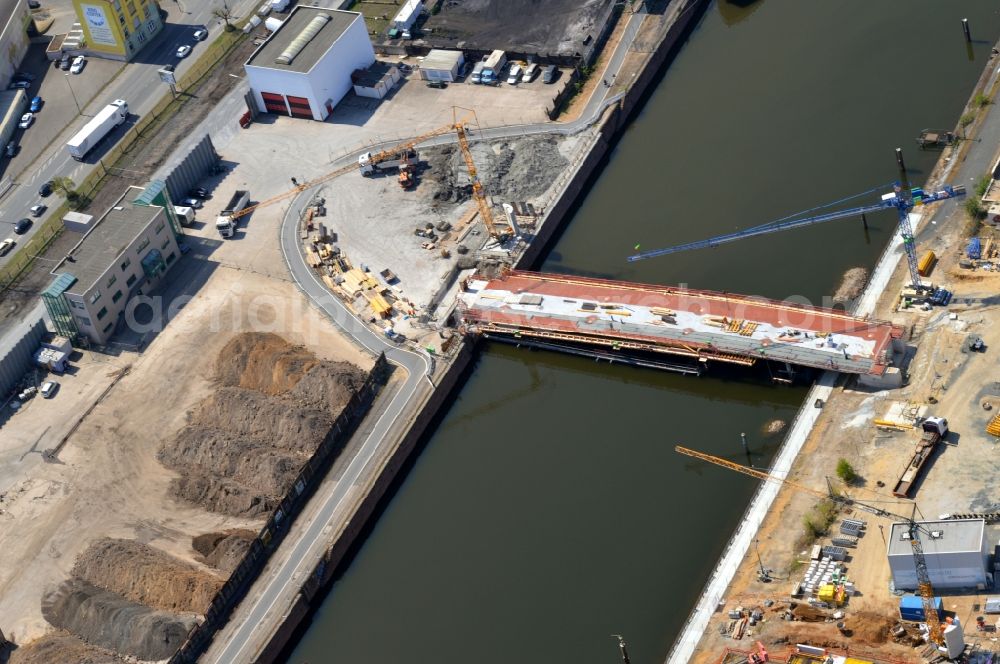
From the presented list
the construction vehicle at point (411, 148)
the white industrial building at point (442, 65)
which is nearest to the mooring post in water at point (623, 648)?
the construction vehicle at point (411, 148)

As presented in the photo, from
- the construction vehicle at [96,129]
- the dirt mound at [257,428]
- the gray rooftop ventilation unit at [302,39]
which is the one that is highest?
the gray rooftop ventilation unit at [302,39]

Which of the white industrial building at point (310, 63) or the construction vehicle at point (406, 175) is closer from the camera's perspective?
the construction vehicle at point (406, 175)

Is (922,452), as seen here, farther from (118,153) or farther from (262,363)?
(118,153)

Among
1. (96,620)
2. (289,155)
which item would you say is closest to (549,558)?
(96,620)

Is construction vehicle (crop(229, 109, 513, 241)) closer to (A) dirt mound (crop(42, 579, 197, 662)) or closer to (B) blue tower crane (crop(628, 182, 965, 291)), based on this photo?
(B) blue tower crane (crop(628, 182, 965, 291))

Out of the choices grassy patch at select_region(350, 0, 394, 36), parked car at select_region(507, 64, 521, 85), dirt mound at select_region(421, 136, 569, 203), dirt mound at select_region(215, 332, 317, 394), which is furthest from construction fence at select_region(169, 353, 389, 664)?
grassy patch at select_region(350, 0, 394, 36)

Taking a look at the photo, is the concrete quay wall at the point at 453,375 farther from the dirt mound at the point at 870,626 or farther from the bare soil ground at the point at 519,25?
the dirt mound at the point at 870,626

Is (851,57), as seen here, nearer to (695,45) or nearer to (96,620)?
(695,45)
